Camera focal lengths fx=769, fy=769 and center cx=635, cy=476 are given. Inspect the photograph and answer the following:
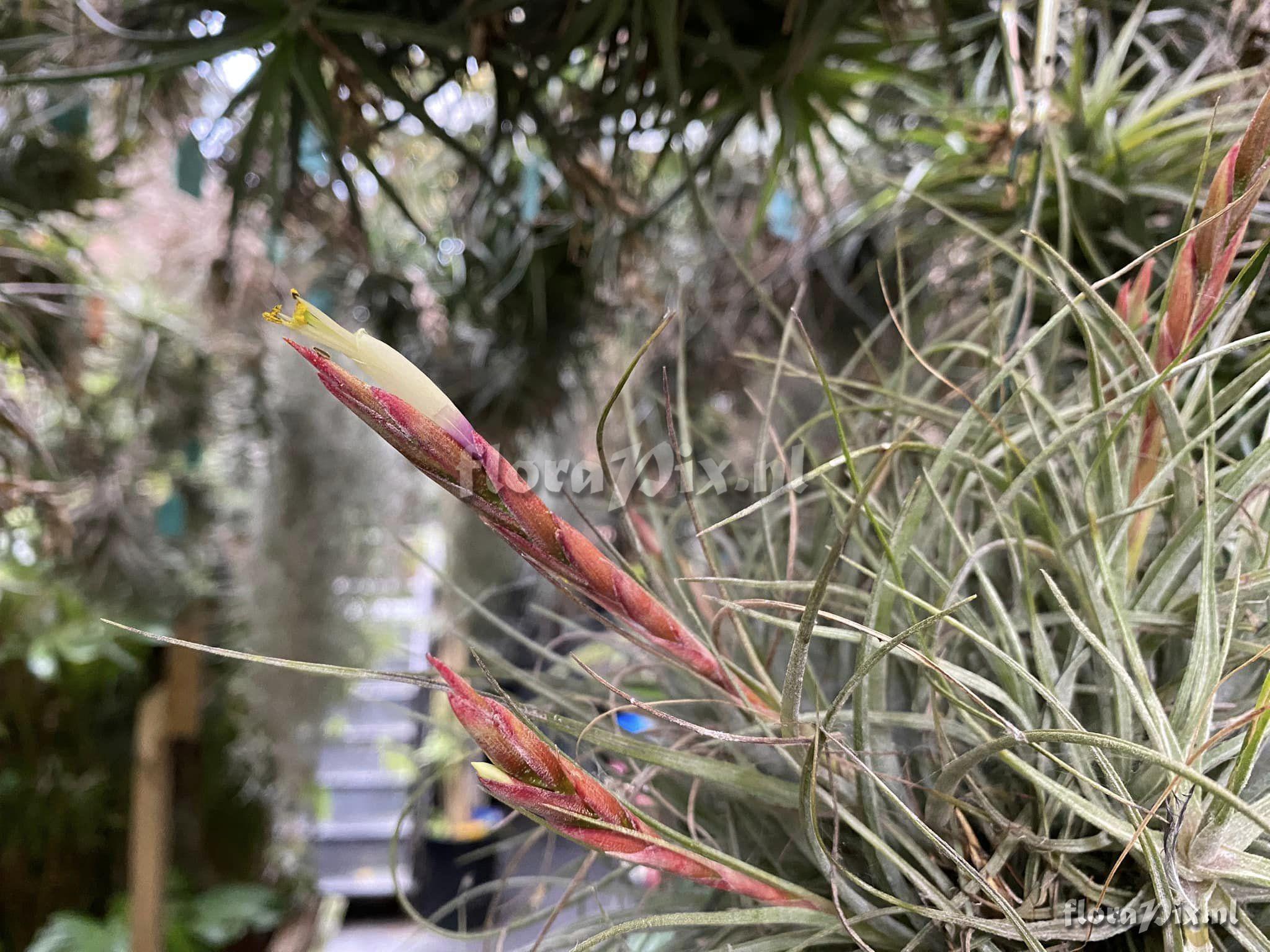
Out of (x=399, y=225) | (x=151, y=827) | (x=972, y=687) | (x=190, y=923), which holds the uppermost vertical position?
(x=399, y=225)

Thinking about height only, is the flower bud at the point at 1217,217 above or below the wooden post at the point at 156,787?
above

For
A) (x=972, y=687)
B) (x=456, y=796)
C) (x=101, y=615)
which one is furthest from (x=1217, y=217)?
(x=456, y=796)

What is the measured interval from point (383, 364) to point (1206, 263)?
0.94 feet

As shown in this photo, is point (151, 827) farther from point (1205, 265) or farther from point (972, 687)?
point (1205, 265)

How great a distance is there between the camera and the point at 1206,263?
278 millimetres

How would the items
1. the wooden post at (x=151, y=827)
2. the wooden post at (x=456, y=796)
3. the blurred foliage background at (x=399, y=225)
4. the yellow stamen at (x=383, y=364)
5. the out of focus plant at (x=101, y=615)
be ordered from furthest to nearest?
the wooden post at (x=456, y=796) → the out of focus plant at (x=101, y=615) → the wooden post at (x=151, y=827) → the blurred foliage background at (x=399, y=225) → the yellow stamen at (x=383, y=364)

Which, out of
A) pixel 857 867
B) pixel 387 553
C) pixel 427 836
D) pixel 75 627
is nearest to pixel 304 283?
pixel 387 553

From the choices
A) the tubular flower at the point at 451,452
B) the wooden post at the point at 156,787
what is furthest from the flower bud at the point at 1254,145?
the wooden post at the point at 156,787

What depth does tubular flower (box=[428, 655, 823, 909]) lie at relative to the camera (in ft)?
0.64

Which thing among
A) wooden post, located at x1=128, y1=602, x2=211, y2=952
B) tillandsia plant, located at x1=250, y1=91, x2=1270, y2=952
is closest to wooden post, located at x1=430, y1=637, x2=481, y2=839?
wooden post, located at x1=128, y1=602, x2=211, y2=952

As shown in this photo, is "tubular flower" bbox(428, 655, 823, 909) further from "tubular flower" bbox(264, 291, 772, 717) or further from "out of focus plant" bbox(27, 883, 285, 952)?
"out of focus plant" bbox(27, 883, 285, 952)

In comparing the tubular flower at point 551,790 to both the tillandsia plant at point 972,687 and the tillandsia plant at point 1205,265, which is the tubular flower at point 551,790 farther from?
the tillandsia plant at point 1205,265

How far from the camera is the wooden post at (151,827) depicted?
1.02 m

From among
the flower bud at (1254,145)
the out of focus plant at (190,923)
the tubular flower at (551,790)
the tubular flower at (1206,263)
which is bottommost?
the out of focus plant at (190,923)
